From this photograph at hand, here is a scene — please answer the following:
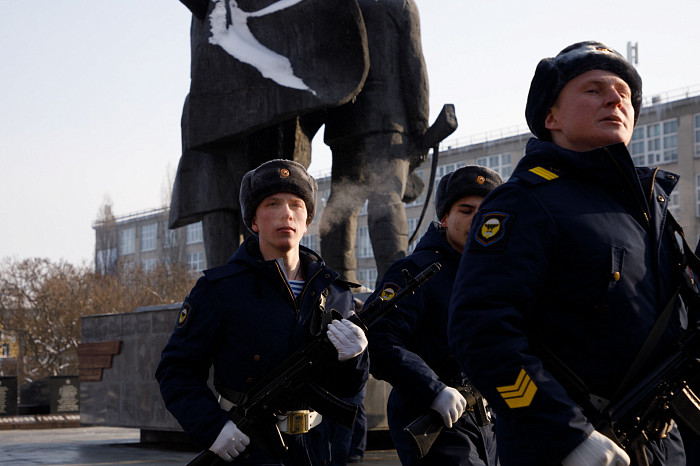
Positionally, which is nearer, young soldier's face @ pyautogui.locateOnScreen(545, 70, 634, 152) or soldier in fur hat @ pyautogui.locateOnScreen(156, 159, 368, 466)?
young soldier's face @ pyautogui.locateOnScreen(545, 70, 634, 152)

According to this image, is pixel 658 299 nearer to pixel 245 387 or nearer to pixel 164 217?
pixel 245 387

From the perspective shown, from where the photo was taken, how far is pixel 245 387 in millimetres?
3348

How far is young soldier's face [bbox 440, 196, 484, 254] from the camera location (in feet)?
13.4

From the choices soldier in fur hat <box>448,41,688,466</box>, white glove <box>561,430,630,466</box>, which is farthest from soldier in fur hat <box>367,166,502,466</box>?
white glove <box>561,430,630,466</box>

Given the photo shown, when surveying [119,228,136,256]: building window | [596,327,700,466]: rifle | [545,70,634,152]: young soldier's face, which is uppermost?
[119,228,136,256]: building window

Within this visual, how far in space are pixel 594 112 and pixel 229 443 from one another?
1.53 meters

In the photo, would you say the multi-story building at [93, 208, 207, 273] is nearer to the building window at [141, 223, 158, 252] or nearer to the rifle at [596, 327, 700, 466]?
the building window at [141, 223, 158, 252]

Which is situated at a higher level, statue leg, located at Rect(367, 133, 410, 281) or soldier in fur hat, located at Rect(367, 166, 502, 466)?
statue leg, located at Rect(367, 133, 410, 281)

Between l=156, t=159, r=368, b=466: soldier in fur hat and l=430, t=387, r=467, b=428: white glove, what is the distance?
A: 10.5 inches

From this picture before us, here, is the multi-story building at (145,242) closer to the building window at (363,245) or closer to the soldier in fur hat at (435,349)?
the building window at (363,245)

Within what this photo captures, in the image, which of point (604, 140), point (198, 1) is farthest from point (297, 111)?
point (604, 140)

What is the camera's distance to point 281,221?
3682 millimetres

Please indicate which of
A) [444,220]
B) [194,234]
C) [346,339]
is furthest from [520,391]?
[194,234]

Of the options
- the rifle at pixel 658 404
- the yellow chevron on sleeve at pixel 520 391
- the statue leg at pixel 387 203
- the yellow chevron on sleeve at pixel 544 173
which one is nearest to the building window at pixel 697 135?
the statue leg at pixel 387 203
